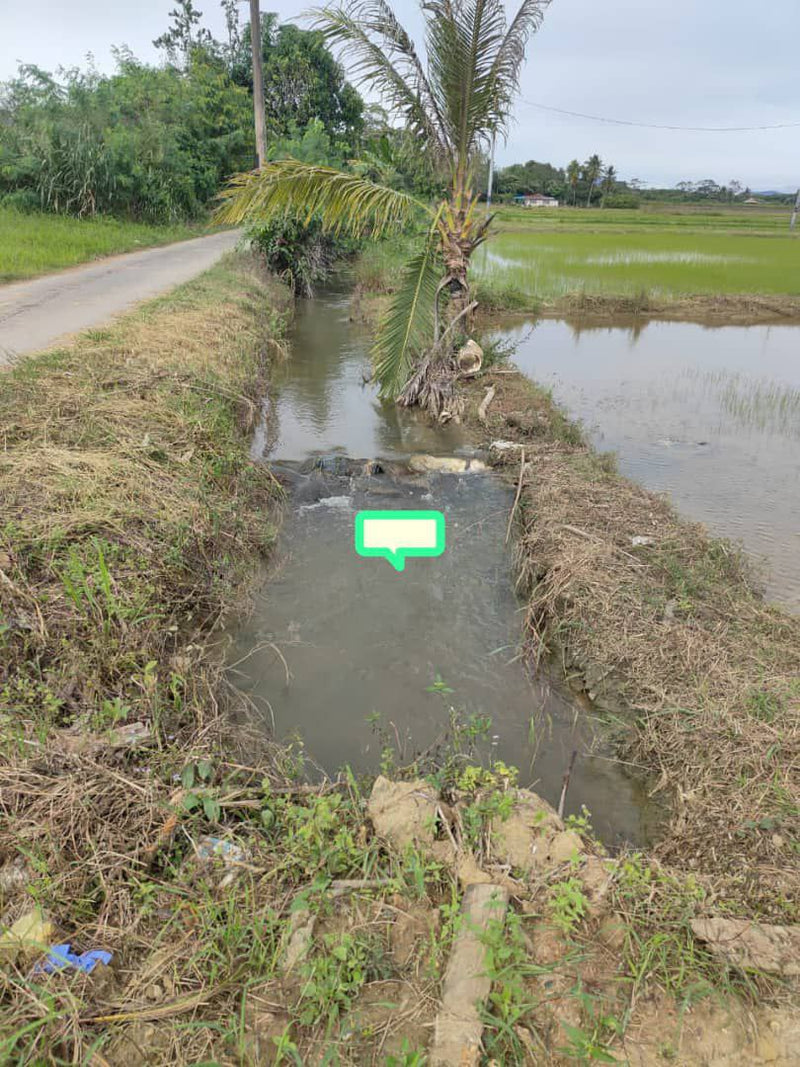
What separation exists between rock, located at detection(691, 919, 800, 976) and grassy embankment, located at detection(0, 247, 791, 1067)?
5 cm

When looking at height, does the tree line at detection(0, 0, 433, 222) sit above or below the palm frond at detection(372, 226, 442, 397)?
above

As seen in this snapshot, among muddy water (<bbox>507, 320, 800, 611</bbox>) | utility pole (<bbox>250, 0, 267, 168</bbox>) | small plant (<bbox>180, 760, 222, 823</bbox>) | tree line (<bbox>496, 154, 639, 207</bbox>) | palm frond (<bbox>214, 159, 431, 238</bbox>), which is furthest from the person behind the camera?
tree line (<bbox>496, 154, 639, 207</bbox>)

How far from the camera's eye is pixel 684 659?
3.11 m

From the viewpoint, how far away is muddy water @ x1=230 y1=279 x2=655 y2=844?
2.99 meters

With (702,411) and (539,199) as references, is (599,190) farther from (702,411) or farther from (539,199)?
(702,411)

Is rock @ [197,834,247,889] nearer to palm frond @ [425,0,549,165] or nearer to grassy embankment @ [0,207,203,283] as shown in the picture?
palm frond @ [425,0,549,165]

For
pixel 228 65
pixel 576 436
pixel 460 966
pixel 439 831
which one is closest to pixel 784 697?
pixel 439 831

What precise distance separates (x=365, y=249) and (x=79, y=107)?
838 cm

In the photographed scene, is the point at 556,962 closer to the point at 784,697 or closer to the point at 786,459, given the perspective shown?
the point at 784,697

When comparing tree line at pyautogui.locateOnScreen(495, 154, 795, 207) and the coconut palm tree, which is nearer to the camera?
the coconut palm tree

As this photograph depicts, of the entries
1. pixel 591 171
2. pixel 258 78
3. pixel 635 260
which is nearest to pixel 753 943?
pixel 258 78

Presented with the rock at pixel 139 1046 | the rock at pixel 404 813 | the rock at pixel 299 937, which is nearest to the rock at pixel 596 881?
the rock at pixel 404 813

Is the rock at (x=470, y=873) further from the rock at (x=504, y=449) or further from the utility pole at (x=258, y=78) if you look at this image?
the utility pole at (x=258, y=78)

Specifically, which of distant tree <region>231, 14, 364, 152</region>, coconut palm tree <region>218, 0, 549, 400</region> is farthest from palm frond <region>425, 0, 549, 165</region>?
distant tree <region>231, 14, 364, 152</region>
